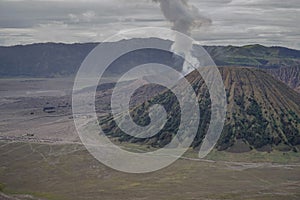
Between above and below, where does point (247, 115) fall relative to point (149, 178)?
above

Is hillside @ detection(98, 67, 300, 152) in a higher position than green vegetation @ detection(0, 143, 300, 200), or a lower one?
higher

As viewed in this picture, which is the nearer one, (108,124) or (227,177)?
(227,177)

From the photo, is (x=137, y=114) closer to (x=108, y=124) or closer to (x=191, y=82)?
(x=108, y=124)

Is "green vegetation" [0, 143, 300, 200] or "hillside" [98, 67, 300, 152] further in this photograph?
"hillside" [98, 67, 300, 152]

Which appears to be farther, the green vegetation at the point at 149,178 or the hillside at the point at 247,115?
the hillside at the point at 247,115

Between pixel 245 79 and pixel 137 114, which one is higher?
pixel 245 79

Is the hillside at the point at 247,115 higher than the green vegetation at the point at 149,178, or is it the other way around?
the hillside at the point at 247,115

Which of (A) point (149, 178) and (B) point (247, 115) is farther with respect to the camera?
(B) point (247, 115)

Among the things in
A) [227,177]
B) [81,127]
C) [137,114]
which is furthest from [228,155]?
[81,127]
